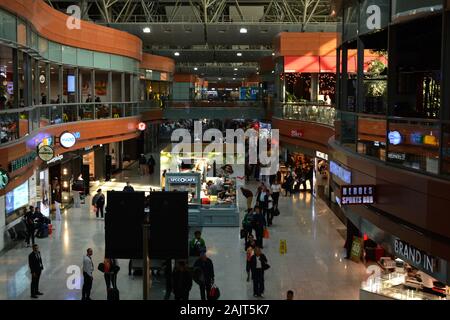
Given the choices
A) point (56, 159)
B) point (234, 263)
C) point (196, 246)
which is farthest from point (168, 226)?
point (56, 159)

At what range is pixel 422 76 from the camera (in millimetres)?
12953

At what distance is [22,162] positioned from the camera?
16.9m

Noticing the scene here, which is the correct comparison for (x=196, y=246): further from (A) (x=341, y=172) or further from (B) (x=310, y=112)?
(B) (x=310, y=112)

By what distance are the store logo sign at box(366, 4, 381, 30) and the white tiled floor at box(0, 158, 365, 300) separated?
6687 millimetres

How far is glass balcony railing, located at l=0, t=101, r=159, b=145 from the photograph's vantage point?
1540 centimetres

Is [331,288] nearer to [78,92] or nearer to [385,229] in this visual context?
[385,229]

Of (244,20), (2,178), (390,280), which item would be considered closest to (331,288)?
(390,280)

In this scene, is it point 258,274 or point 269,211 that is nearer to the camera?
point 258,274

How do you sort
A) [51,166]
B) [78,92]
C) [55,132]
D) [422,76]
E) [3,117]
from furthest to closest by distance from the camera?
[78,92] < [51,166] < [55,132] < [3,117] < [422,76]

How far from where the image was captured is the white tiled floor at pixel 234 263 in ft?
51.5

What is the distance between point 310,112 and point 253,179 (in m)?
10.9

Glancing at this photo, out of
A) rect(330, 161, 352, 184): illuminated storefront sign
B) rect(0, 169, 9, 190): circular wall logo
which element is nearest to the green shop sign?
rect(0, 169, 9, 190): circular wall logo
